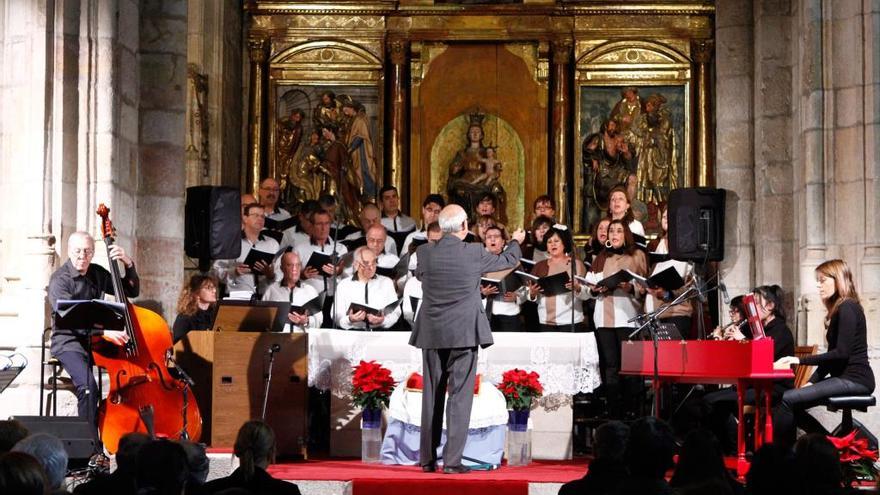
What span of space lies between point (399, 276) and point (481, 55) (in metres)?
4.64

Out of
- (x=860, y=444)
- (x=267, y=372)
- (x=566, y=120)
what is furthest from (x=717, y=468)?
(x=566, y=120)

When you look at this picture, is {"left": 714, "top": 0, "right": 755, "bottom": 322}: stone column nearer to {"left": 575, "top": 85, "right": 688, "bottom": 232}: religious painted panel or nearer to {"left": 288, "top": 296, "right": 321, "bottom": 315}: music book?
{"left": 575, "top": 85, "right": 688, "bottom": 232}: religious painted panel

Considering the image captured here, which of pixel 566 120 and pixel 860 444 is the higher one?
pixel 566 120

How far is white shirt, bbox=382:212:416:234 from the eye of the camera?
1213 cm

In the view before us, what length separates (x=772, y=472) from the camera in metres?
4.49

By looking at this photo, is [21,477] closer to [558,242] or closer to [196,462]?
[196,462]

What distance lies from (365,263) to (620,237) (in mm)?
1970

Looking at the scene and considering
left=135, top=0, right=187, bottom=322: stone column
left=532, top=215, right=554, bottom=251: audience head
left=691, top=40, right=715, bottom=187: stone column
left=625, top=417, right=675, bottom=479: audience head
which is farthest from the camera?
left=691, top=40, right=715, bottom=187: stone column

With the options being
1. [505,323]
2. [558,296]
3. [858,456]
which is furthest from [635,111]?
[858,456]

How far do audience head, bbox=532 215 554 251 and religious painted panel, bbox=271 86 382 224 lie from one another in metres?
3.88

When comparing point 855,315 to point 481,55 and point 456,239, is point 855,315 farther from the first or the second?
point 481,55

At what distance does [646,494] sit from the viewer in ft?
14.2

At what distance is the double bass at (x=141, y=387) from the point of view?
26.3 ft

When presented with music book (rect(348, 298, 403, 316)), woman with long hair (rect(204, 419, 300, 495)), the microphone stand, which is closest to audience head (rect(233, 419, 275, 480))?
woman with long hair (rect(204, 419, 300, 495))
